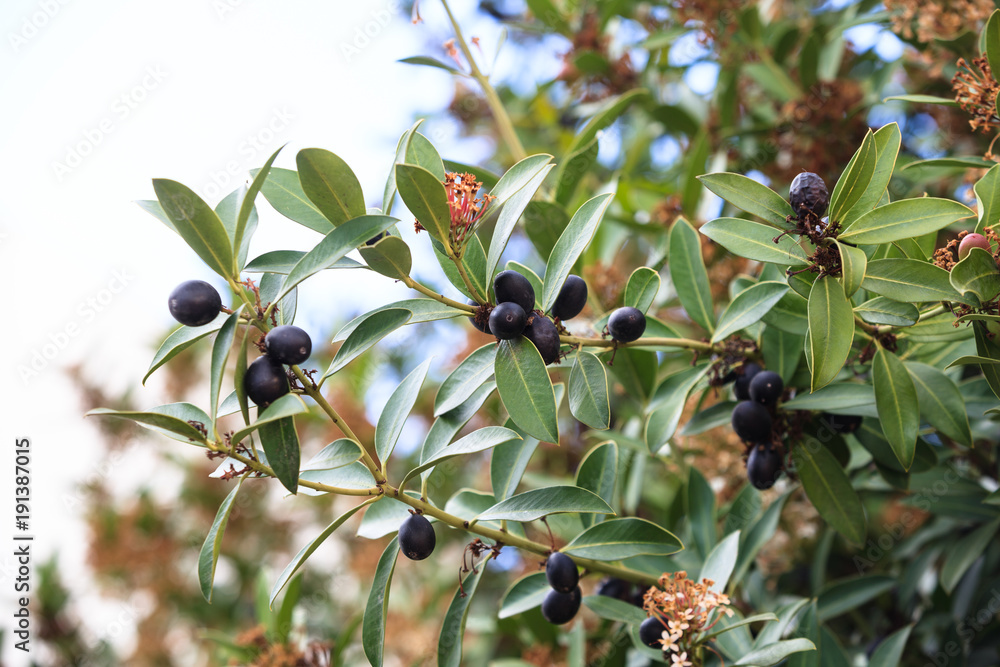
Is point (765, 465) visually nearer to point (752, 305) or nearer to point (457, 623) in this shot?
point (752, 305)

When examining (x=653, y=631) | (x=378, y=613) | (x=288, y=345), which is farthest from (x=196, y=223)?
(x=653, y=631)

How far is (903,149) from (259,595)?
2522 mm

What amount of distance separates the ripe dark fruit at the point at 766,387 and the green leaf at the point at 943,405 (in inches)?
8.5

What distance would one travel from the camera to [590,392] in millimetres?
1106

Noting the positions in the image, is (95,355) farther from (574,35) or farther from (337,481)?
(337,481)

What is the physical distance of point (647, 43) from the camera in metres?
2.24

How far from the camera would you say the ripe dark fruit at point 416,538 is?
107 centimetres

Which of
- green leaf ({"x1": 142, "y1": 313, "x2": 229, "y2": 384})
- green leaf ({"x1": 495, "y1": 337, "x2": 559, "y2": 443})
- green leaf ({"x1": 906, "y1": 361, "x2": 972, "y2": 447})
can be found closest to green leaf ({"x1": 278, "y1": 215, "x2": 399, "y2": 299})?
green leaf ({"x1": 142, "y1": 313, "x2": 229, "y2": 384})

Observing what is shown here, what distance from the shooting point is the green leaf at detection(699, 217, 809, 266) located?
1.11m

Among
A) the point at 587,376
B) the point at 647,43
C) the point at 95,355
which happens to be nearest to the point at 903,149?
the point at 647,43

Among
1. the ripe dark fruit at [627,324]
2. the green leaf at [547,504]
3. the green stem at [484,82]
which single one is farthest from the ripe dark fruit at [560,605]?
the green stem at [484,82]

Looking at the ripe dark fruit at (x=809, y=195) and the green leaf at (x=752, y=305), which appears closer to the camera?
the ripe dark fruit at (x=809, y=195)

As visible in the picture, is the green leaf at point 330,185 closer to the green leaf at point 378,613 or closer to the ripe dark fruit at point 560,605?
the green leaf at point 378,613

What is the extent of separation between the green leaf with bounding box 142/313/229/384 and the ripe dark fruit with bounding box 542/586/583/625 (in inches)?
29.6
